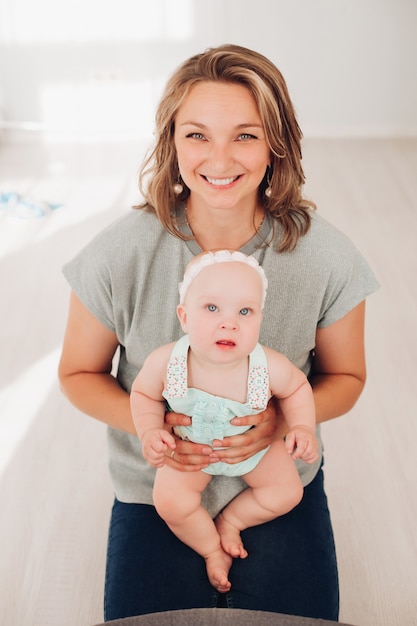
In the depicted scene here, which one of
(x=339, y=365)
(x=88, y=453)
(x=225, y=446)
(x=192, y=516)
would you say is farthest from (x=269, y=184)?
(x=88, y=453)

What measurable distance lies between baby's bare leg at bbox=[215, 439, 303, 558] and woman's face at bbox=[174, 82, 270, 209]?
0.48 m

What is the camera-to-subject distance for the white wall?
4.62 meters

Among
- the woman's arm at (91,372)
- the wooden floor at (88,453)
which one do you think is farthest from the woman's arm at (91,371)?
the wooden floor at (88,453)

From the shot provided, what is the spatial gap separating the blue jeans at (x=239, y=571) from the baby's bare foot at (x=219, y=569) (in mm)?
15

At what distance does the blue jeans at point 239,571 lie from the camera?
1307 mm

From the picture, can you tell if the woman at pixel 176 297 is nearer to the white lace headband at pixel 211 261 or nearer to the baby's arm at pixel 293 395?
the baby's arm at pixel 293 395

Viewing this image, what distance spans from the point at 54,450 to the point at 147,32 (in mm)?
3407

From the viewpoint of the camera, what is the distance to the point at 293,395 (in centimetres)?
121

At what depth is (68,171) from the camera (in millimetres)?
4297

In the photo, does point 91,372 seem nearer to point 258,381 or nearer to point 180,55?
point 258,381

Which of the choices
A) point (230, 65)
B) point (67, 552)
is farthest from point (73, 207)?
point (230, 65)

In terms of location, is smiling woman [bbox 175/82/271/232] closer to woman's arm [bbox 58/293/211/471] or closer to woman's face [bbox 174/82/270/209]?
woman's face [bbox 174/82/270/209]

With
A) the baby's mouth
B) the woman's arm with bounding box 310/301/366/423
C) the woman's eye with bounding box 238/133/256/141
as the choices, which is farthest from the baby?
the woman's eye with bounding box 238/133/256/141

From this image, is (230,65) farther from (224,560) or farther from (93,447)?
(93,447)
